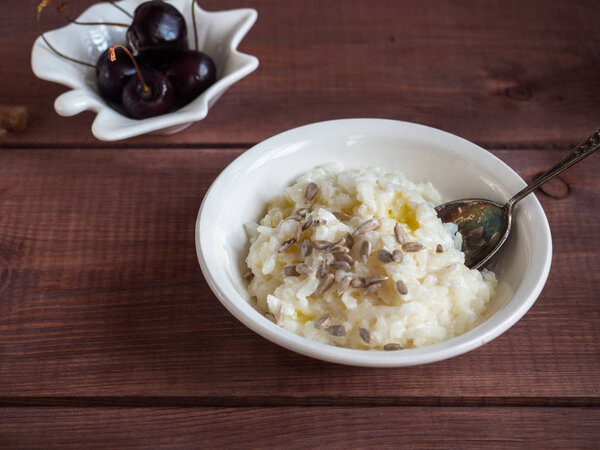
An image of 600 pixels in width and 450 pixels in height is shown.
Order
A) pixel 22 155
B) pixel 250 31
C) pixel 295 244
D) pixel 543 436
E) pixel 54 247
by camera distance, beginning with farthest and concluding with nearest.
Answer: pixel 250 31, pixel 22 155, pixel 54 247, pixel 295 244, pixel 543 436

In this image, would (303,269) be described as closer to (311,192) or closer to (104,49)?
(311,192)

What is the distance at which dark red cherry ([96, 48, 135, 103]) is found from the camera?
5.85 feet

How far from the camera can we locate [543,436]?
4.18 ft

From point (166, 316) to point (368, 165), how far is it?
641 millimetres

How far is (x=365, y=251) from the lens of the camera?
1.29 metres

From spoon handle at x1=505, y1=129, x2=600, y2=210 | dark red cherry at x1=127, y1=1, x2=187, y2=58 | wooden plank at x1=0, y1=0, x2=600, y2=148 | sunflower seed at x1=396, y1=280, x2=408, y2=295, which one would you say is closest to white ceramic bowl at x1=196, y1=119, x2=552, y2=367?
spoon handle at x1=505, y1=129, x2=600, y2=210

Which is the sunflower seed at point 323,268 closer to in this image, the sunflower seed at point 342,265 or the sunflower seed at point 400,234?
the sunflower seed at point 342,265

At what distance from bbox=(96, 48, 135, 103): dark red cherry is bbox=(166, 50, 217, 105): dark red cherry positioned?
0.39 ft

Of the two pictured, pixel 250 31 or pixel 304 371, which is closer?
pixel 304 371

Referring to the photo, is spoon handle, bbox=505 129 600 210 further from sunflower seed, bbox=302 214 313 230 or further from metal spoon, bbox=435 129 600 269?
sunflower seed, bbox=302 214 313 230

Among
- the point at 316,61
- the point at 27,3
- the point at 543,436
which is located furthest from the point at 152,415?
the point at 27,3

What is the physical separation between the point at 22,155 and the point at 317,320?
1115mm

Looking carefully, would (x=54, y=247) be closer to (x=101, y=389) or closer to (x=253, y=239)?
(x=101, y=389)

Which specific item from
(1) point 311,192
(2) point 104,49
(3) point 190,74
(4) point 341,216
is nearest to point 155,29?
(3) point 190,74
